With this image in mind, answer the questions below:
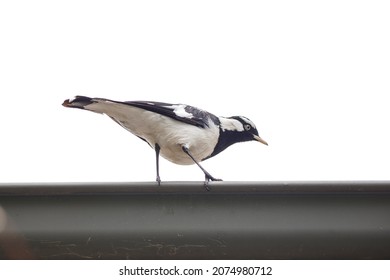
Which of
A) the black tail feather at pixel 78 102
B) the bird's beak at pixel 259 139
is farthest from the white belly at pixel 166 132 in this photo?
the bird's beak at pixel 259 139

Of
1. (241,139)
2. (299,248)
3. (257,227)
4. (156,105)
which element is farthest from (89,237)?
(241,139)

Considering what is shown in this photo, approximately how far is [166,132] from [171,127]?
0.04 meters

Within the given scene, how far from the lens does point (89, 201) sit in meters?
2.35

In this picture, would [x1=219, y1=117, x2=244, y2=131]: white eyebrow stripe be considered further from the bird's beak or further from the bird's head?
the bird's beak

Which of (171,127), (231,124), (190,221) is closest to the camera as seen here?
(190,221)

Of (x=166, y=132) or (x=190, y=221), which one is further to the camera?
(x=166, y=132)

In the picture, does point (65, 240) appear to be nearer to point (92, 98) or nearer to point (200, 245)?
point (200, 245)

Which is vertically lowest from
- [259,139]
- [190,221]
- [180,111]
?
[190,221]

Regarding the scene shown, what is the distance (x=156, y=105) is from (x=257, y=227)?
133 centimetres

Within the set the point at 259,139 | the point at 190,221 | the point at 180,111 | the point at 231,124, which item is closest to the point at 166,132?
the point at 180,111

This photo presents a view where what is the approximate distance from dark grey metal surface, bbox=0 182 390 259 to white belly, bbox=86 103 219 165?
3.53 ft

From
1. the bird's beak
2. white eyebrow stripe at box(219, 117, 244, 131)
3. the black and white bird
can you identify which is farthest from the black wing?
the bird's beak

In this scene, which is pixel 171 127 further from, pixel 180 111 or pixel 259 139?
pixel 259 139

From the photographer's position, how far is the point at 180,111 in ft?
11.7
